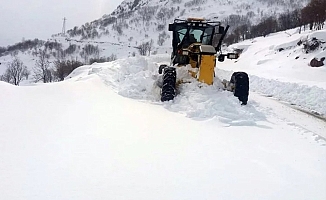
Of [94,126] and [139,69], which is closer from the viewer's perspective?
[94,126]

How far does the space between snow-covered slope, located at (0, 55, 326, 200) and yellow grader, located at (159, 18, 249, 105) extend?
0.46m

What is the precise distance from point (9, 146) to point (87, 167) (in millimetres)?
1106

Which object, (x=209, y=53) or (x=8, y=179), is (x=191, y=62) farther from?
(x=8, y=179)

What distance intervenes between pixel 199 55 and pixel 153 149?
4434 millimetres

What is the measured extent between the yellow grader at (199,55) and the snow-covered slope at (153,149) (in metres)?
0.46

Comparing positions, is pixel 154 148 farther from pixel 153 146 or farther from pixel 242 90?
pixel 242 90

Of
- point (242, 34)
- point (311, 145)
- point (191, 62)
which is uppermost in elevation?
point (242, 34)

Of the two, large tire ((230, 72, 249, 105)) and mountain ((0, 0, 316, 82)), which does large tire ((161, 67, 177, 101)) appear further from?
mountain ((0, 0, 316, 82))

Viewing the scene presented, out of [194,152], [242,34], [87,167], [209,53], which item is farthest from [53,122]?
[242,34]

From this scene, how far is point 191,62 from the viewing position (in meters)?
8.57

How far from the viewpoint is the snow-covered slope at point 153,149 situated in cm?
285

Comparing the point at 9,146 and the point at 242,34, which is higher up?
the point at 242,34

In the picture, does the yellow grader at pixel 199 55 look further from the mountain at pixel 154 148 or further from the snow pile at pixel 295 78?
the snow pile at pixel 295 78

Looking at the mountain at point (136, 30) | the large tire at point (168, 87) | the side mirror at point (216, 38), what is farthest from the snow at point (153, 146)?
the mountain at point (136, 30)
